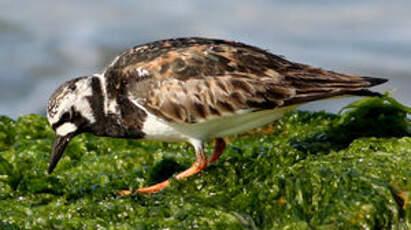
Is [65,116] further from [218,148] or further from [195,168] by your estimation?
[218,148]

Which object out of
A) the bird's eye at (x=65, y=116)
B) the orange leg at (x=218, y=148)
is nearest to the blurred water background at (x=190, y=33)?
the orange leg at (x=218, y=148)

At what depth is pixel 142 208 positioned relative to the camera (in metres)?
4.68

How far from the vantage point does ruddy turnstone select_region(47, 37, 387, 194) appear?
18.3 ft

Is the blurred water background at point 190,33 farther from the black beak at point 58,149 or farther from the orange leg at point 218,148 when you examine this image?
the black beak at point 58,149

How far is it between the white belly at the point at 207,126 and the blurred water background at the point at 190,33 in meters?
5.91

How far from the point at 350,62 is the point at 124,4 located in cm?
597

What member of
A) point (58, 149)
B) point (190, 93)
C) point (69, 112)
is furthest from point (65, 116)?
point (190, 93)

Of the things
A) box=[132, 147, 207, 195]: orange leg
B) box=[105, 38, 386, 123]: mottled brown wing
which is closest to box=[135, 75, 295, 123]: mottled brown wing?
box=[105, 38, 386, 123]: mottled brown wing

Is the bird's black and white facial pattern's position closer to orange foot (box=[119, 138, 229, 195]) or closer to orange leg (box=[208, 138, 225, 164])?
orange foot (box=[119, 138, 229, 195])

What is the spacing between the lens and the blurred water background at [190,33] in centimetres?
1252

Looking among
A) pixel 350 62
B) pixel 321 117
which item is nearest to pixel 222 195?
pixel 321 117

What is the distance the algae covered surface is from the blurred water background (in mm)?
5381

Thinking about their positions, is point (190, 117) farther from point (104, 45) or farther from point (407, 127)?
point (104, 45)

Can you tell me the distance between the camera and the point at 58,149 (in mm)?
5977
